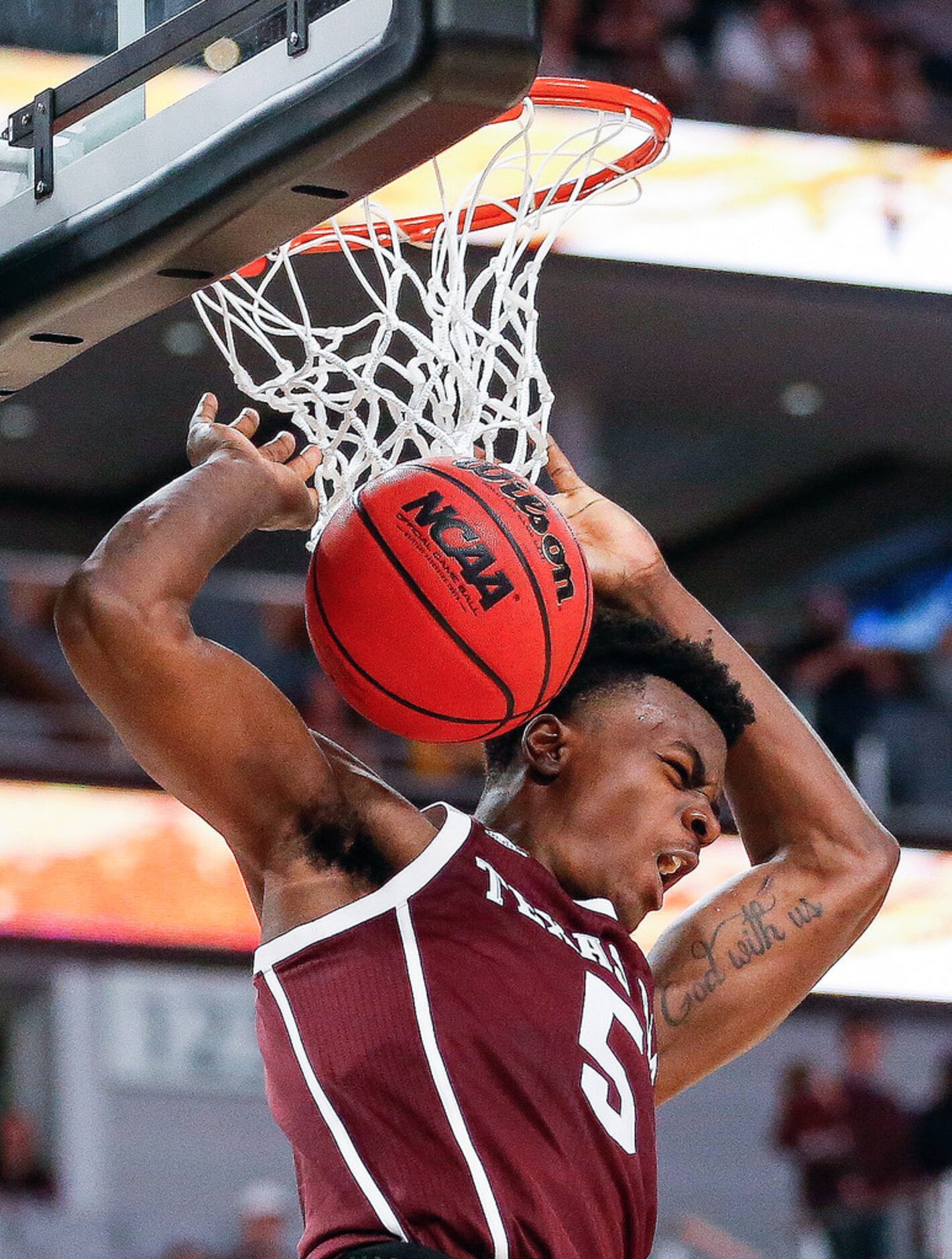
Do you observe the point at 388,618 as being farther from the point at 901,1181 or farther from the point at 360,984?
the point at 901,1181

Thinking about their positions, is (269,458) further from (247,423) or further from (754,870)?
(754,870)

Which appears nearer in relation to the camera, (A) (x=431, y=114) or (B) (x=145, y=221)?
(A) (x=431, y=114)

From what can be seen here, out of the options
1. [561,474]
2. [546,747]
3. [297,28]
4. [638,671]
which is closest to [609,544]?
[561,474]

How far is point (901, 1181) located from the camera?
31.6 ft

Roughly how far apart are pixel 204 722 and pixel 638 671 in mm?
742

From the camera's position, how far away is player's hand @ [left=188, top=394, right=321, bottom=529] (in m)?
2.89

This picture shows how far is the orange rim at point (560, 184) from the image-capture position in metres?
3.32

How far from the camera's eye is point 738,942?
3363 mm

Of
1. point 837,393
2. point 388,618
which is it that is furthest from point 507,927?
point 837,393

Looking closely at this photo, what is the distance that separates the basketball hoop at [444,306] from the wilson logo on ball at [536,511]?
341 mm

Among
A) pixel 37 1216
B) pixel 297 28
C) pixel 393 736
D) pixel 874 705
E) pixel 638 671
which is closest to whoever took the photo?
pixel 297 28

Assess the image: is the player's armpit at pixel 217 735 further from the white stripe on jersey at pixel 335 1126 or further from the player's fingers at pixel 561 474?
the player's fingers at pixel 561 474

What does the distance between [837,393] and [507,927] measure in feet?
31.5

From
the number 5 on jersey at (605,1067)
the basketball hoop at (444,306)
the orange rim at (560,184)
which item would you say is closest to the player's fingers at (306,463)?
the basketball hoop at (444,306)
